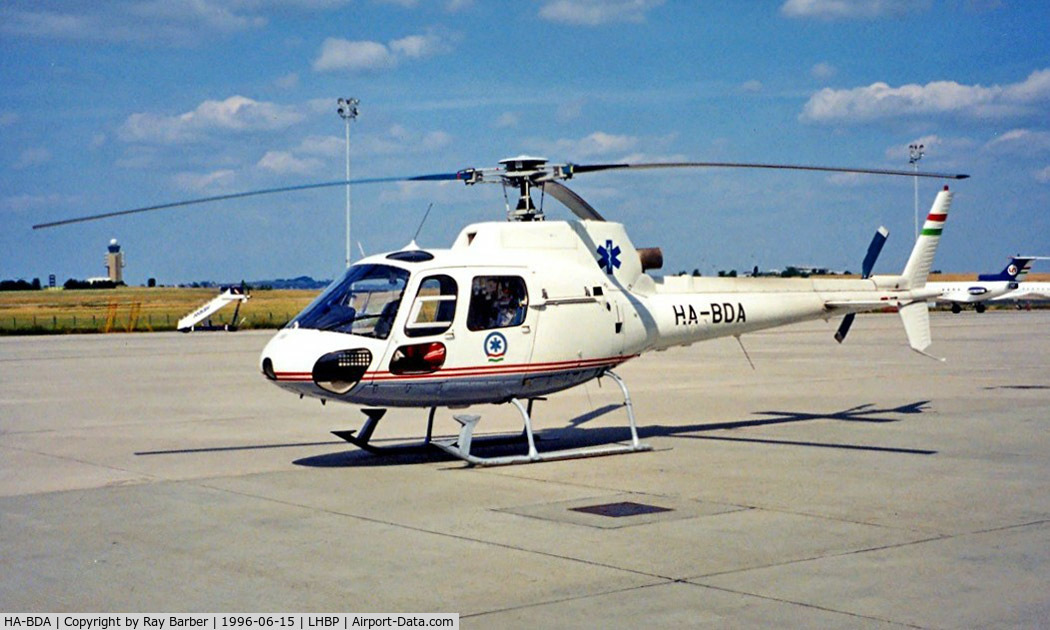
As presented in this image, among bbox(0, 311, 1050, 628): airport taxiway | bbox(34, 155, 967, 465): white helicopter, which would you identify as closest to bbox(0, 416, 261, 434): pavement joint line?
bbox(0, 311, 1050, 628): airport taxiway

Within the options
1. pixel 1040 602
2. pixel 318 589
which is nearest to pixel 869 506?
Answer: pixel 1040 602

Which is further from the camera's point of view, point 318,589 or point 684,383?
point 684,383

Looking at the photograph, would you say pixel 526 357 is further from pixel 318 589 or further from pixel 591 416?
pixel 318 589

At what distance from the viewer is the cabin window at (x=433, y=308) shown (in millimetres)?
12805

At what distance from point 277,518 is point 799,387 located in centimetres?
1456

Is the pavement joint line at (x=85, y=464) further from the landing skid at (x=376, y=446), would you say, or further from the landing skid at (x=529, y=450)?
the landing skid at (x=529, y=450)

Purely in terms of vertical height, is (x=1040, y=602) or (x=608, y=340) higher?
(x=608, y=340)

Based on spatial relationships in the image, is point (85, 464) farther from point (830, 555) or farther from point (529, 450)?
A: point (830, 555)

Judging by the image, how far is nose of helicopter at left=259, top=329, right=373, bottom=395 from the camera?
12.3 m

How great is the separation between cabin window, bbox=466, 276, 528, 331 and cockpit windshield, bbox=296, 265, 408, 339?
86 centimetres

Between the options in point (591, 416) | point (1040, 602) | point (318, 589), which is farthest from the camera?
point (591, 416)

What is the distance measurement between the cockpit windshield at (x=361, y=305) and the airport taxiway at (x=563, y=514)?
1.60 m

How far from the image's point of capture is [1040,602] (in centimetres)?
700
